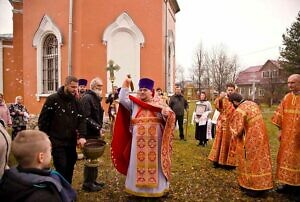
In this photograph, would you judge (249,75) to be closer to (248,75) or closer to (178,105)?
(248,75)

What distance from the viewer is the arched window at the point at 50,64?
13.7 meters

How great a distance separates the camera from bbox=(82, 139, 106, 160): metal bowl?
5.50m

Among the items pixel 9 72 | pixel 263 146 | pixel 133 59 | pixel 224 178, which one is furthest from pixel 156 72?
pixel 9 72

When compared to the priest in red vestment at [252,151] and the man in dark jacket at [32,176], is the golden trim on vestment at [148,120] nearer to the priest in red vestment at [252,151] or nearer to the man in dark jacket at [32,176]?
Answer: the priest in red vestment at [252,151]

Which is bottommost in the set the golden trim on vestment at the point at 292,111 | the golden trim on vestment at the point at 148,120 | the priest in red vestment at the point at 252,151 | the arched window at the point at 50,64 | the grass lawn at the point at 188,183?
the grass lawn at the point at 188,183

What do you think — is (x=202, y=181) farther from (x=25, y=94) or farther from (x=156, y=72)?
(x=25, y=94)

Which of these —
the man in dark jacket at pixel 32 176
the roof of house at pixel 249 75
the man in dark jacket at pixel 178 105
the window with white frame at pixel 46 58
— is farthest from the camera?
the roof of house at pixel 249 75

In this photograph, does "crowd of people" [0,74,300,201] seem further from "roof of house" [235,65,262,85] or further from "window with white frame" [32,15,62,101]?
"roof of house" [235,65,262,85]

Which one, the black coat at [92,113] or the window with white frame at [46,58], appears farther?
the window with white frame at [46,58]

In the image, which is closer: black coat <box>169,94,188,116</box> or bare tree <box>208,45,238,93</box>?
black coat <box>169,94,188,116</box>

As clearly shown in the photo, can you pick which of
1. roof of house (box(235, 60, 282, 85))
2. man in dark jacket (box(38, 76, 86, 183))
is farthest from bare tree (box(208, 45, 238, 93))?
man in dark jacket (box(38, 76, 86, 183))

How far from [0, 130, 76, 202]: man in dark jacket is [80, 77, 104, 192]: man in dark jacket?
131 inches

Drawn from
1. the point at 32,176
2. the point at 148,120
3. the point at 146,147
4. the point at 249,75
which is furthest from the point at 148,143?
the point at 249,75

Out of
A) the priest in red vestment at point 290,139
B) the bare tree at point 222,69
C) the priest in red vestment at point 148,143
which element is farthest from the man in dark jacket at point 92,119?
the bare tree at point 222,69
